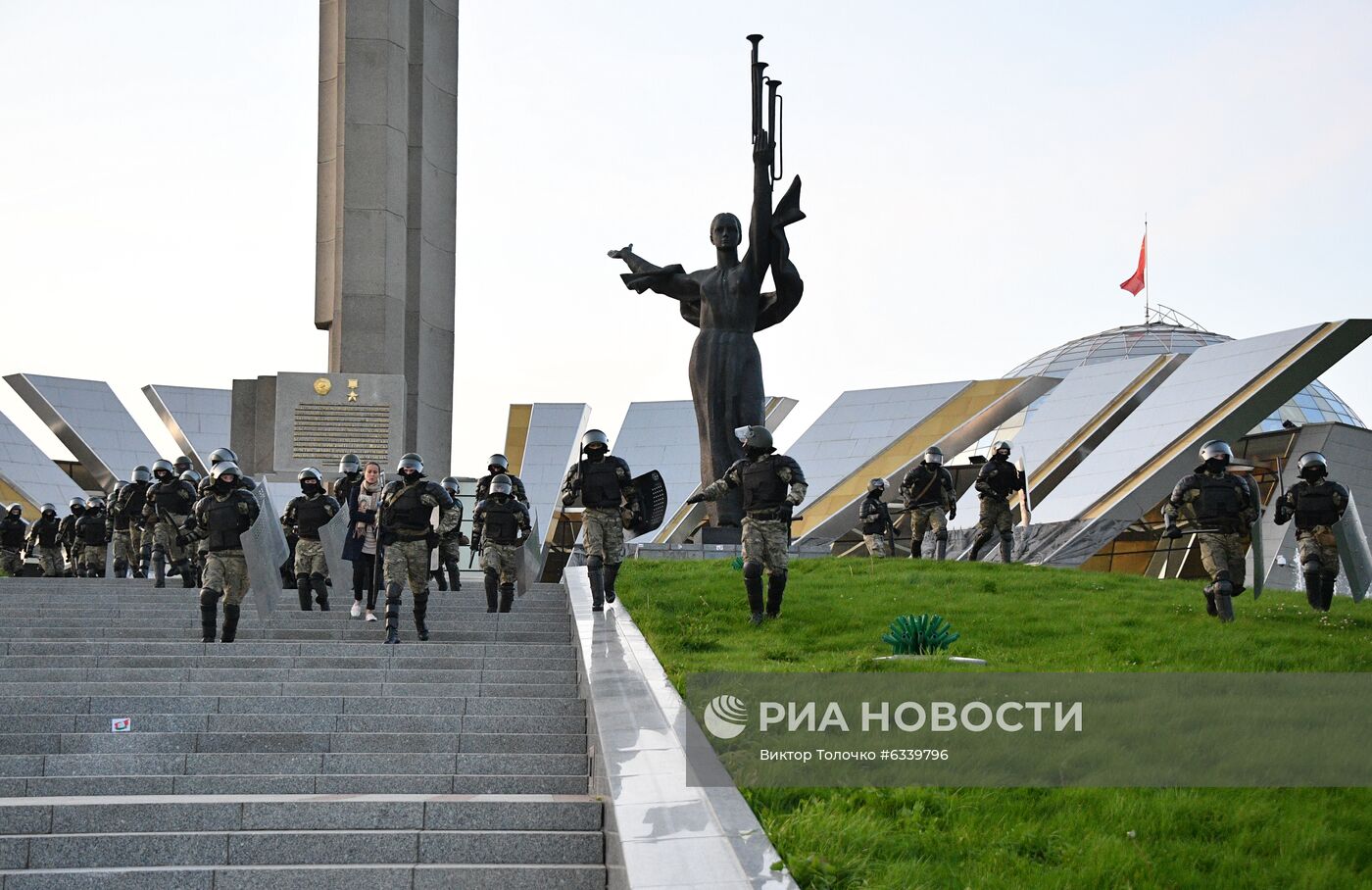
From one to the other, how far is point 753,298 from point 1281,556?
1244 cm

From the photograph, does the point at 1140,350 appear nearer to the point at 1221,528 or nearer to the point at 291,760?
the point at 1221,528

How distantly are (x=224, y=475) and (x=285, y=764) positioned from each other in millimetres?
4718

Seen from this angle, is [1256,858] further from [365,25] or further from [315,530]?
[365,25]

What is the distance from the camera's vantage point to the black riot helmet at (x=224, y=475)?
11.3 meters

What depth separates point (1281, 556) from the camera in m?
24.4

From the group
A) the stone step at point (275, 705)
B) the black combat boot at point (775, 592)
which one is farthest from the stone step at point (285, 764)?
the black combat boot at point (775, 592)

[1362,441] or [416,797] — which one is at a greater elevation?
[1362,441]

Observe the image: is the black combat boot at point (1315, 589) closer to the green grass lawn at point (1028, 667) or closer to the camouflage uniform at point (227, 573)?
the green grass lawn at point (1028, 667)

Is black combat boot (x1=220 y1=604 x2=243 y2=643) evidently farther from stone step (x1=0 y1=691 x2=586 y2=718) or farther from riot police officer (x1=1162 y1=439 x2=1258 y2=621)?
riot police officer (x1=1162 y1=439 x2=1258 y2=621)

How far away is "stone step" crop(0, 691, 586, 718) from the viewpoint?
8109 millimetres

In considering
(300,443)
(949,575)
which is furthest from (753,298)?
(300,443)

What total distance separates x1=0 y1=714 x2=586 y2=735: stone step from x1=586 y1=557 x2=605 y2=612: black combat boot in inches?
120

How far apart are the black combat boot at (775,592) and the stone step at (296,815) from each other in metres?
5.29

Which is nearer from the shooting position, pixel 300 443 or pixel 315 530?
pixel 315 530
